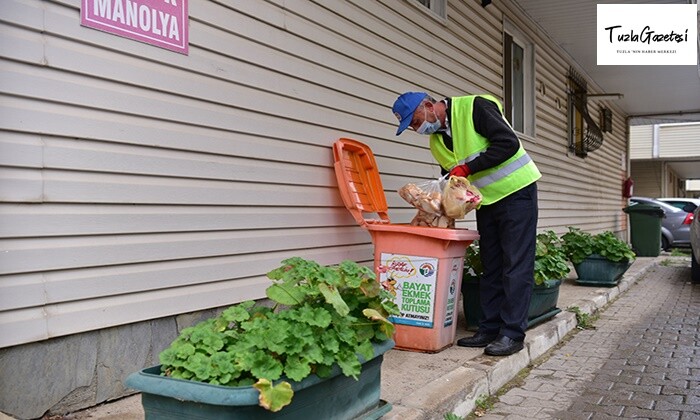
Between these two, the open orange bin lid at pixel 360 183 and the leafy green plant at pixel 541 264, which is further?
the leafy green plant at pixel 541 264

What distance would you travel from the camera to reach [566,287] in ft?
28.2

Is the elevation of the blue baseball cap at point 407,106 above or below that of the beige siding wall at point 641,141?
below

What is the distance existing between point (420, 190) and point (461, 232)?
0.44m

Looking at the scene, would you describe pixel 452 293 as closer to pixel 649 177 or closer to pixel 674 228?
pixel 674 228

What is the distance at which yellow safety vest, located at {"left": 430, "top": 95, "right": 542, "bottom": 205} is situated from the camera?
173 inches

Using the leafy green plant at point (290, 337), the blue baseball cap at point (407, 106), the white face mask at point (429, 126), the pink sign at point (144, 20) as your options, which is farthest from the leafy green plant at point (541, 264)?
the pink sign at point (144, 20)

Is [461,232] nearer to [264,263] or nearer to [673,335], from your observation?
[264,263]

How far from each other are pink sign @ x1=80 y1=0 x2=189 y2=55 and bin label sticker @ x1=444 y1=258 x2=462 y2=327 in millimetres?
2251

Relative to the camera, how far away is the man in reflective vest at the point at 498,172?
4301mm

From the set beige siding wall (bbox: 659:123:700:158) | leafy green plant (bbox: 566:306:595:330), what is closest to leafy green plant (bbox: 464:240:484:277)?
leafy green plant (bbox: 566:306:595:330)

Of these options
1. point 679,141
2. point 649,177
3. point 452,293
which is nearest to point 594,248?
point 452,293

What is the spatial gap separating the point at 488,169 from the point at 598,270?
487cm

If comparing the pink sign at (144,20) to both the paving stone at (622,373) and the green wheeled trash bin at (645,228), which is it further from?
the green wheeled trash bin at (645,228)

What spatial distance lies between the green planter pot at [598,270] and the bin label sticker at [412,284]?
4.82 metres
